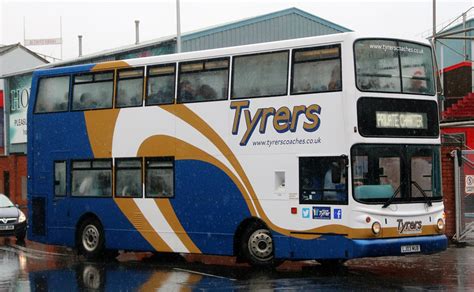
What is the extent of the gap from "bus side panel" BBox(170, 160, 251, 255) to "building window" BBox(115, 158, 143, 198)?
1.02m

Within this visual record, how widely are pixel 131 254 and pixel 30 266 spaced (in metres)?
3.45

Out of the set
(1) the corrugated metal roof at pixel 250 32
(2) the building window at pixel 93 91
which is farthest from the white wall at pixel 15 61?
(2) the building window at pixel 93 91

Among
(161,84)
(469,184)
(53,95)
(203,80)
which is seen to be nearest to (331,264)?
(203,80)

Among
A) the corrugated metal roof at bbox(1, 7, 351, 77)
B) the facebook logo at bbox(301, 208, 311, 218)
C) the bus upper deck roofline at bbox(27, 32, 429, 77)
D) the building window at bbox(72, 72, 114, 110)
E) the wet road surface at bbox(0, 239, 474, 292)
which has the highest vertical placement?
the corrugated metal roof at bbox(1, 7, 351, 77)

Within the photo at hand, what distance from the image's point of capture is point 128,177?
18703mm

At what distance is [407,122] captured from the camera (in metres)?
15.7

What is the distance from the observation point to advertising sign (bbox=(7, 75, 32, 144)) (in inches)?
1999

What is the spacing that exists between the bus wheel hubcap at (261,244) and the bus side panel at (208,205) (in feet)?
1.34

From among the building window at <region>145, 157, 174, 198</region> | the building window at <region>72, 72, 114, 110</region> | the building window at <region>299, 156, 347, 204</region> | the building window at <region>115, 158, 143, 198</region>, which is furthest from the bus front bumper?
the building window at <region>72, 72, 114, 110</region>

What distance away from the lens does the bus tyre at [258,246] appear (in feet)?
53.4

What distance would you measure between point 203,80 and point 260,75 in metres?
1.41

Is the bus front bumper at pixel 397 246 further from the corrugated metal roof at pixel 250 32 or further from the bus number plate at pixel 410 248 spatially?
the corrugated metal roof at pixel 250 32

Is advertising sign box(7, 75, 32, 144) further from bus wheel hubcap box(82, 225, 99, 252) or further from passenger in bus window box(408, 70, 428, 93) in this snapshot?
passenger in bus window box(408, 70, 428, 93)

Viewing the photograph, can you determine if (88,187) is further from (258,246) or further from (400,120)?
(400,120)
